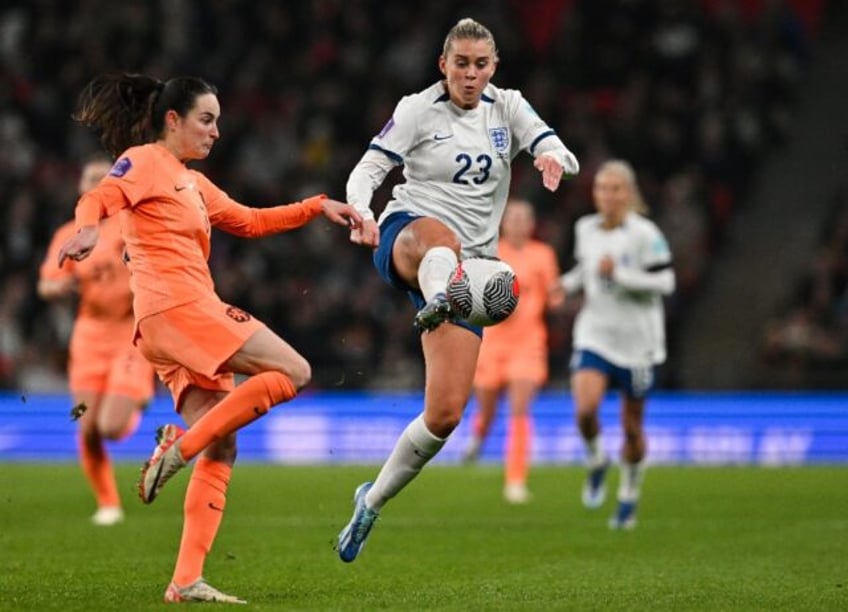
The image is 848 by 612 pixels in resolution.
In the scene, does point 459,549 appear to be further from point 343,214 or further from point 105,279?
point 105,279

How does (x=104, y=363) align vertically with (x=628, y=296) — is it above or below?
below

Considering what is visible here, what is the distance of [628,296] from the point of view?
494 inches

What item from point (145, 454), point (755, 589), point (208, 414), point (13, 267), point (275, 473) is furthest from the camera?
point (13, 267)

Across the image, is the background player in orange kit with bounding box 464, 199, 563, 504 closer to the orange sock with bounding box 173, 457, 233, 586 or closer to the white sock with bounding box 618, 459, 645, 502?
Answer: the white sock with bounding box 618, 459, 645, 502

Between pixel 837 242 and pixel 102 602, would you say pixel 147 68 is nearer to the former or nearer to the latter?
pixel 837 242

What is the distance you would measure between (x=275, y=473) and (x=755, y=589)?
10.0 m

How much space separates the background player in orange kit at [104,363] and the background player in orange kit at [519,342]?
12.2 ft

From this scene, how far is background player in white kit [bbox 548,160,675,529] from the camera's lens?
A: 39.5ft

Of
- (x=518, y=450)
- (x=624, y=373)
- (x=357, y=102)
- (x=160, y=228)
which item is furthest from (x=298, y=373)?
(x=357, y=102)

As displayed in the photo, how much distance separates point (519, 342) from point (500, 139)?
723 centimetres

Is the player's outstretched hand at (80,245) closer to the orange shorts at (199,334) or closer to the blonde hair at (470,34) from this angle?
the orange shorts at (199,334)

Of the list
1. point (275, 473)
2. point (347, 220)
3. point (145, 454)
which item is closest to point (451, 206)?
point (347, 220)

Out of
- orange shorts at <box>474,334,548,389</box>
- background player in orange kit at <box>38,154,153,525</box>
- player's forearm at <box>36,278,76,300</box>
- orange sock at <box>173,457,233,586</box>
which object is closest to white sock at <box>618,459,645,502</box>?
orange shorts at <box>474,334,548,389</box>

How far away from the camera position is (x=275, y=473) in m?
17.6
